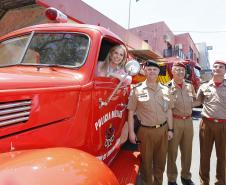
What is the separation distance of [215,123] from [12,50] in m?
2.79

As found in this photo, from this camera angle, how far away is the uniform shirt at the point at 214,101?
4242mm

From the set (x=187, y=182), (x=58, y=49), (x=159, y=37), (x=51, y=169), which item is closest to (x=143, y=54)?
(x=159, y=37)

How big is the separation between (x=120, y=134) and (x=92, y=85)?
1176 millimetres

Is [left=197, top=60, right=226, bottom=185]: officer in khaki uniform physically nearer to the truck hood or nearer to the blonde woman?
the blonde woman

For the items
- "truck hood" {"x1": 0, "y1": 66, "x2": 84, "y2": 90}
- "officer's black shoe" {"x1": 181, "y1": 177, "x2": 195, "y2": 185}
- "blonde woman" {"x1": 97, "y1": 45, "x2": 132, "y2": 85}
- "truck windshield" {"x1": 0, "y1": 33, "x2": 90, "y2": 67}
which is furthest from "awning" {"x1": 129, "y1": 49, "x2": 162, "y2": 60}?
"truck hood" {"x1": 0, "y1": 66, "x2": 84, "y2": 90}

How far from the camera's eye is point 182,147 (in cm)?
452

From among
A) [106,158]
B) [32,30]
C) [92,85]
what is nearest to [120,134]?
[106,158]

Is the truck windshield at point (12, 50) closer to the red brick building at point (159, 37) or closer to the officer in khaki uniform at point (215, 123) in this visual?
the officer in khaki uniform at point (215, 123)

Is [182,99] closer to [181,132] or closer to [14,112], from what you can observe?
[181,132]

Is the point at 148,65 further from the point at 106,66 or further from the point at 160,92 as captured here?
the point at 106,66

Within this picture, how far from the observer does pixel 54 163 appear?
1.71 metres

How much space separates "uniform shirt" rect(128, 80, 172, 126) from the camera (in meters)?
3.66

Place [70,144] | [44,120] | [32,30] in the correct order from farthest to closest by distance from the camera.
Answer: [32,30] < [70,144] < [44,120]

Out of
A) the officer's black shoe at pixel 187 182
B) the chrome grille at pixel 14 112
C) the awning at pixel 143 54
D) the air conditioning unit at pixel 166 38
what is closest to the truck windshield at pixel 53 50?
the chrome grille at pixel 14 112
